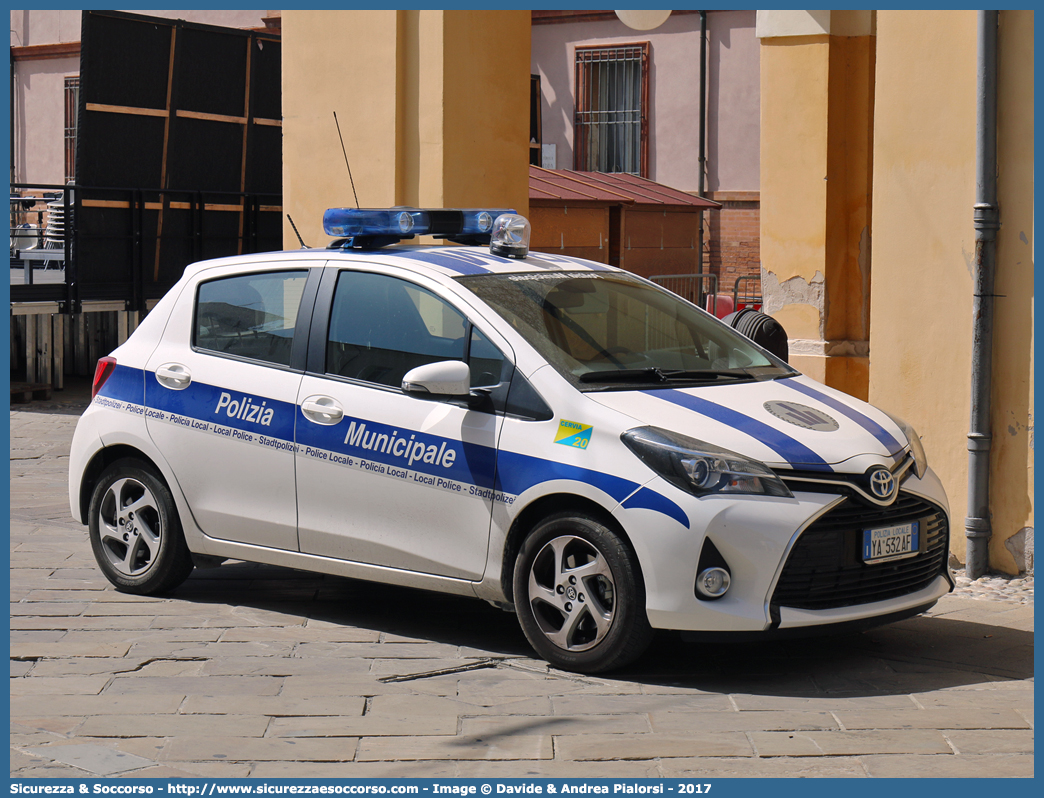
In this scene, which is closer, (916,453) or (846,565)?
(846,565)

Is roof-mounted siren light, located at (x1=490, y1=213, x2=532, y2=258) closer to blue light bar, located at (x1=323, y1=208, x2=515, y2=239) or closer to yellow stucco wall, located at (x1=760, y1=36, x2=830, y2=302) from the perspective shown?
blue light bar, located at (x1=323, y1=208, x2=515, y2=239)

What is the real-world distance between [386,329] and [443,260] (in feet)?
1.35

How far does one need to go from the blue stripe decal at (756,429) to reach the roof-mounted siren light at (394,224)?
1505mm

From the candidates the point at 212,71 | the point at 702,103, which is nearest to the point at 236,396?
the point at 212,71

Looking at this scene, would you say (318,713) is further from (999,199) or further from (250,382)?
(999,199)

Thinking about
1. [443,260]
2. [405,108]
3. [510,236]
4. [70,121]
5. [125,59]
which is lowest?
[443,260]

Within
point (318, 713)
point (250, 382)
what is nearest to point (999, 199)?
point (250, 382)

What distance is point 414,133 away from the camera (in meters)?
9.64

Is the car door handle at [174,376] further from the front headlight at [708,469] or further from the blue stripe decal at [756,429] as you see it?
the front headlight at [708,469]

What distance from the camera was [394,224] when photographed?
606 cm

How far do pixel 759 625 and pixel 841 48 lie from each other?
768 centimetres

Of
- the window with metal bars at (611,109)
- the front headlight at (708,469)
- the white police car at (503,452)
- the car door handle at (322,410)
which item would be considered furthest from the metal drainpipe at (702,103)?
the front headlight at (708,469)

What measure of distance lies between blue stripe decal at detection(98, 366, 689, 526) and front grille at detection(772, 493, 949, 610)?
0.46 meters

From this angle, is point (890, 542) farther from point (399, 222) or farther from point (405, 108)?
point (405, 108)
